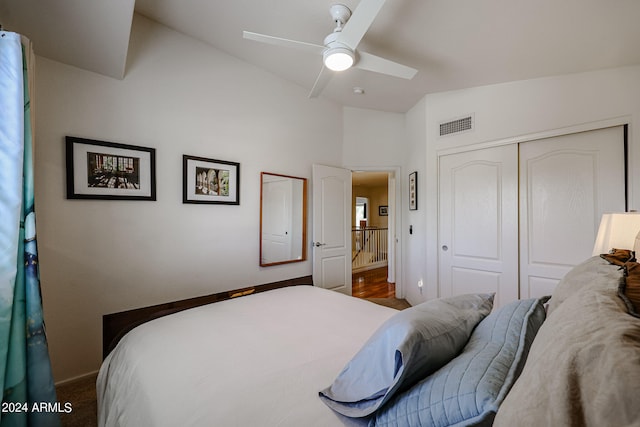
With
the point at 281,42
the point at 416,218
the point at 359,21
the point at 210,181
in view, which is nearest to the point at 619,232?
the point at 359,21

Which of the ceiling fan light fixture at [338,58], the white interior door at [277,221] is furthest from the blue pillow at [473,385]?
the white interior door at [277,221]

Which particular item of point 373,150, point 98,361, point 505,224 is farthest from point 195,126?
point 505,224

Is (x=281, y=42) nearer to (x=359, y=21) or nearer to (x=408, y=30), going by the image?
(x=359, y=21)

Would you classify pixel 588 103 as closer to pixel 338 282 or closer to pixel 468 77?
pixel 468 77

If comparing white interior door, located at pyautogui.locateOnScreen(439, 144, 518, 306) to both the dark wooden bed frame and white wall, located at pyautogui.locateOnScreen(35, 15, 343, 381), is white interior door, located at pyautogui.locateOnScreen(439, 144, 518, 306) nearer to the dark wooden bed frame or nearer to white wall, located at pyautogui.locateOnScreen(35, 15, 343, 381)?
white wall, located at pyautogui.locateOnScreen(35, 15, 343, 381)

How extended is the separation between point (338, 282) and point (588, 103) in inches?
124

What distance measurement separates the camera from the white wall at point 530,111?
215 cm

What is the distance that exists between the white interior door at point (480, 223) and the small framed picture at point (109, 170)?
3.08 meters

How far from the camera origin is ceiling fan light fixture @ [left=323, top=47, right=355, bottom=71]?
185 cm

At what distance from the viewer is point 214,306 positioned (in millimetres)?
1785

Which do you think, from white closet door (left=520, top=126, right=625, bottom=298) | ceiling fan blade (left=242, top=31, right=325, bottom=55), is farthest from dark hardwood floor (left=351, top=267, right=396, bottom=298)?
ceiling fan blade (left=242, top=31, right=325, bottom=55)

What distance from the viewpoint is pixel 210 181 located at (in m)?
2.62

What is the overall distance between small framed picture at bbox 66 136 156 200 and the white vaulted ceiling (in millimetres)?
575

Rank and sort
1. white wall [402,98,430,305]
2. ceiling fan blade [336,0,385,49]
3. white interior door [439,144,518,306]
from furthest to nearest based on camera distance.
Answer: white wall [402,98,430,305] < white interior door [439,144,518,306] < ceiling fan blade [336,0,385,49]
